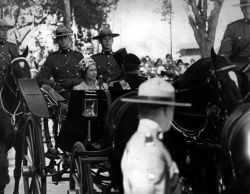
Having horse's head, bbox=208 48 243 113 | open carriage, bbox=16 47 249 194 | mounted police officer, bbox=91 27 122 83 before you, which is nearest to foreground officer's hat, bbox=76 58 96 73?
open carriage, bbox=16 47 249 194

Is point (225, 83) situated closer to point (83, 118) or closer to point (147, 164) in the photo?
point (83, 118)

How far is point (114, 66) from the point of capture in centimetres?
934

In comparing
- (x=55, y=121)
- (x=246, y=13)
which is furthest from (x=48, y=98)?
(x=246, y=13)

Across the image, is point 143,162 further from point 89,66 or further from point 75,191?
point 89,66

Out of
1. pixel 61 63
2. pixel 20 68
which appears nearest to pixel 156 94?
pixel 20 68

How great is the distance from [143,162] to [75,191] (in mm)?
4061

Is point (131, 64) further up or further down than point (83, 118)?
further up

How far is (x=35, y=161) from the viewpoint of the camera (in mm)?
7469

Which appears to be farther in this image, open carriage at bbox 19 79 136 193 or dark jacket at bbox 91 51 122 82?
dark jacket at bbox 91 51 122 82

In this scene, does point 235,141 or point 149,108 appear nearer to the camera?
point 149,108

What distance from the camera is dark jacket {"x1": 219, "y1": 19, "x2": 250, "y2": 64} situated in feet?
23.2

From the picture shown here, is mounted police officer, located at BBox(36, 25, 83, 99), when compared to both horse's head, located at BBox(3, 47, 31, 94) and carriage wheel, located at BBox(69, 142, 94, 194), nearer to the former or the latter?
horse's head, located at BBox(3, 47, 31, 94)

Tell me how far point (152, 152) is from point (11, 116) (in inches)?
234

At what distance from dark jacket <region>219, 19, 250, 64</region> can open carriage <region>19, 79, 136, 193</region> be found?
1225 millimetres
